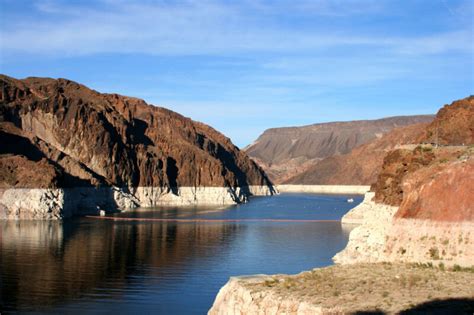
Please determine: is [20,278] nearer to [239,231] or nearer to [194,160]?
[239,231]

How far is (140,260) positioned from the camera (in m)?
60.3

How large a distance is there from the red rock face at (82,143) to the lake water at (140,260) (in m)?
27.5

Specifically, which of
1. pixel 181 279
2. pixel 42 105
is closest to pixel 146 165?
pixel 42 105

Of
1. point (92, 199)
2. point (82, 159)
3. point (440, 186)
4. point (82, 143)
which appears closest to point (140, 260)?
point (440, 186)

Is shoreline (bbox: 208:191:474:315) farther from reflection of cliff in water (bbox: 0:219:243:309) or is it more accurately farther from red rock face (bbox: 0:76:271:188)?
red rock face (bbox: 0:76:271:188)

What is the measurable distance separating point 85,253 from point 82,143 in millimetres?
95553

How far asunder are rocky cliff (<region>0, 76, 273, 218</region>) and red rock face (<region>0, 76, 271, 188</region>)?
0.58 ft

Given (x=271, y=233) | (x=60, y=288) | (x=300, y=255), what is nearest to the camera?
(x=60, y=288)

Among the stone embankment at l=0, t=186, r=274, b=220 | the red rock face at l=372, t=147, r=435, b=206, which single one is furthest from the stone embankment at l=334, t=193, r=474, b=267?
the stone embankment at l=0, t=186, r=274, b=220

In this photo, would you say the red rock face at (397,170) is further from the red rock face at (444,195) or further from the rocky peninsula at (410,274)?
the red rock face at (444,195)

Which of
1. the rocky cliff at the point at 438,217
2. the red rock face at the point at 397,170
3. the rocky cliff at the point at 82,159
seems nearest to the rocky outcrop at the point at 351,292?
the rocky cliff at the point at 438,217

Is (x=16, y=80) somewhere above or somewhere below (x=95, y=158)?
above

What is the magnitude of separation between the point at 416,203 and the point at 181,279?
24894 mm

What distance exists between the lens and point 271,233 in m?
87.6
